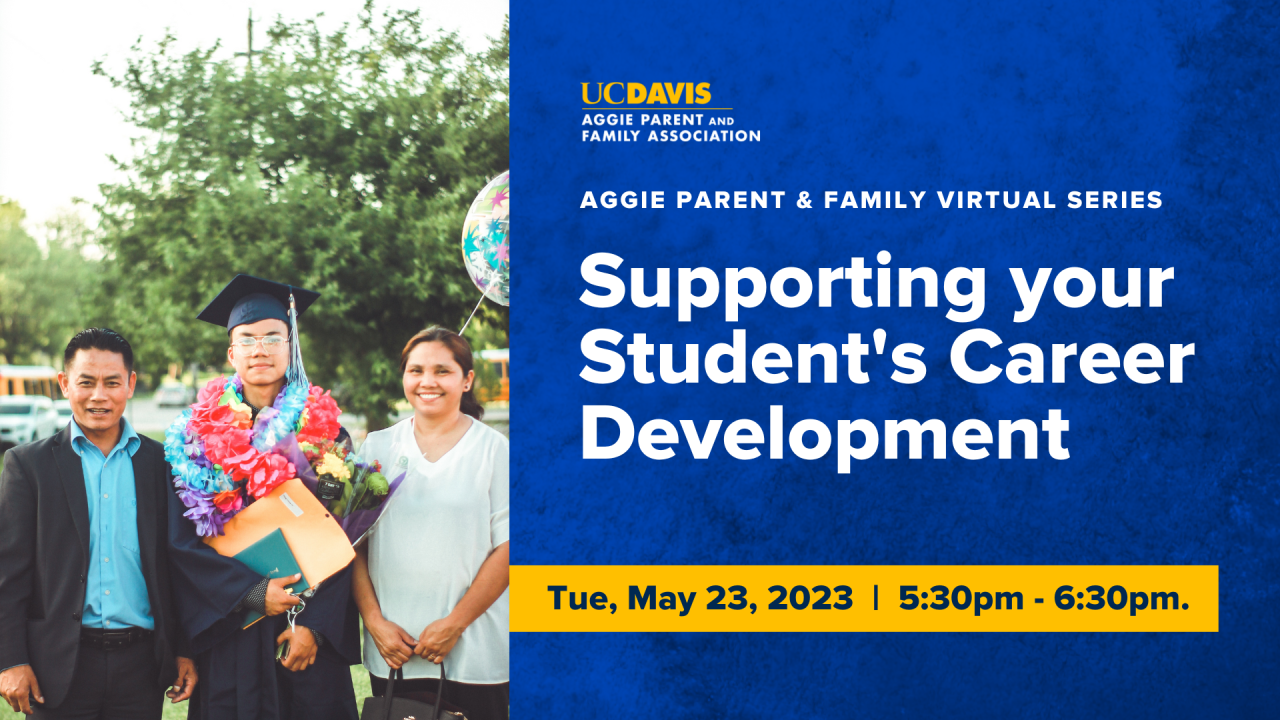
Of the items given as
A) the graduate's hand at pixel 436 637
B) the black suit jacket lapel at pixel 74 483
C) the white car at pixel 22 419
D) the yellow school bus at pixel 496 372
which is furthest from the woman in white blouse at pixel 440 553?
the white car at pixel 22 419

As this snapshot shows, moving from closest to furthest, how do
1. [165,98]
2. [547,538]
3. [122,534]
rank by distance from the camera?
[547,538] < [122,534] < [165,98]

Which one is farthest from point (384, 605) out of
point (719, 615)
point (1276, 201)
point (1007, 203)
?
point (1276, 201)

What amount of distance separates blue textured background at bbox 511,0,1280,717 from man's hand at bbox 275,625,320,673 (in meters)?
0.67

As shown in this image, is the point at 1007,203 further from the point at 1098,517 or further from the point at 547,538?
the point at 547,538

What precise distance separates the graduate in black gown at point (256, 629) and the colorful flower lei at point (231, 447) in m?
0.07

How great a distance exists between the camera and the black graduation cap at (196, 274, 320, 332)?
9.53 feet

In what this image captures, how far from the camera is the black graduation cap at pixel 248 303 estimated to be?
9.53 ft

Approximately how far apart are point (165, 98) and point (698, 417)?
6.63 metres

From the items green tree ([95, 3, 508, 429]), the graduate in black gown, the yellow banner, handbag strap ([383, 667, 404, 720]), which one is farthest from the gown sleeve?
green tree ([95, 3, 508, 429])

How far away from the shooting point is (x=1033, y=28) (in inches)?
A: 98.0

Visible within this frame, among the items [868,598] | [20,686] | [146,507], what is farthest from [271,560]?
[868,598]

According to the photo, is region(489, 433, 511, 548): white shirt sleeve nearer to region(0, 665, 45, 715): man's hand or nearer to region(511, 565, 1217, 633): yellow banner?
region(511, 565, 1217, 633): yellow banner

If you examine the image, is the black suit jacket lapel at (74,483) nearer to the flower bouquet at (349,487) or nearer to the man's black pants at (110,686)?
the man's black pants at (110,686)

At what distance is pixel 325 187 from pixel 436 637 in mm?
5156
